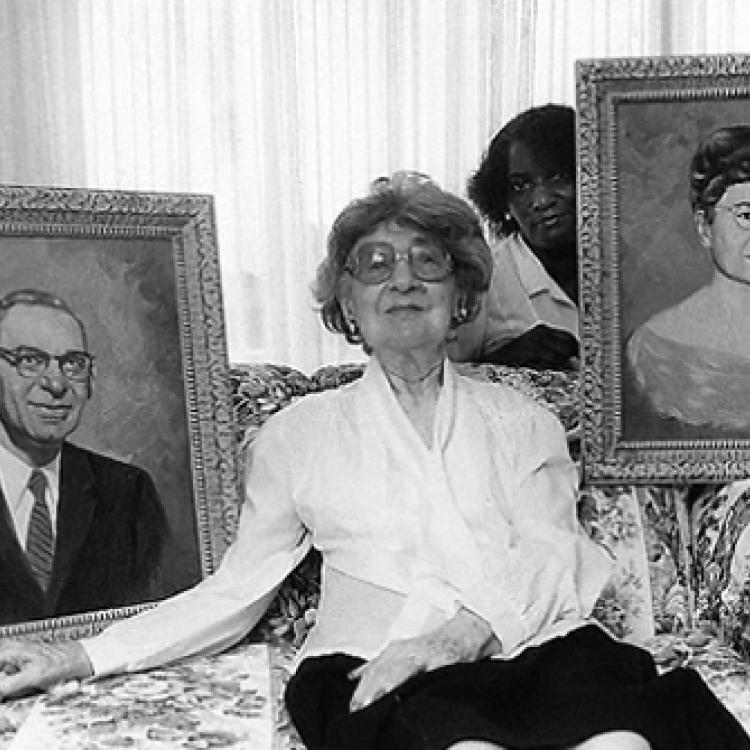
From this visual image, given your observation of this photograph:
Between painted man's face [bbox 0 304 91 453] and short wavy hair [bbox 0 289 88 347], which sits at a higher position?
short wavy hair [bbox 0 289 88 347]

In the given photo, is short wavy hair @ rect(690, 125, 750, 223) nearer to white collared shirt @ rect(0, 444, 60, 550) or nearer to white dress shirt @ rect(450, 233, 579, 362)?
white dress shirt @ rect(450, 233, 579, 362)

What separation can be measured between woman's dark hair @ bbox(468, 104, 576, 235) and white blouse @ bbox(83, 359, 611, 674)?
55 centimetres

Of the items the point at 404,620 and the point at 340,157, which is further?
the point at 340,157

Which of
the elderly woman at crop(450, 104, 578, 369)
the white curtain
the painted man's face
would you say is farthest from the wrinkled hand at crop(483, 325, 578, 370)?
the painted man's face

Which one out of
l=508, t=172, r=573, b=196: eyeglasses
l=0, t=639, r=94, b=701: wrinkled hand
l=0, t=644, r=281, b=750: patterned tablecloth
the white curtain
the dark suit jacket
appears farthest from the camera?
the white curtain

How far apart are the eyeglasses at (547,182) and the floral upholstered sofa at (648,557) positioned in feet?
1.22

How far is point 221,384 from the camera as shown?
2.25 meters

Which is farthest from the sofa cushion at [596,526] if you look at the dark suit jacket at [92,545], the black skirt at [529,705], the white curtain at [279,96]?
the white curtain at [279,96]

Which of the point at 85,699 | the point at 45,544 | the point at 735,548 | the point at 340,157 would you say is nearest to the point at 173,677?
the point at 85,699

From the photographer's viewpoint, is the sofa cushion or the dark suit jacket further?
the sofa cushion

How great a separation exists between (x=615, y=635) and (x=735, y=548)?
0.80ft

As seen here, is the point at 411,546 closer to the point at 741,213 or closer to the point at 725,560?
the point at 725,560

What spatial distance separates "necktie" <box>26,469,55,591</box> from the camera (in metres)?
2.09

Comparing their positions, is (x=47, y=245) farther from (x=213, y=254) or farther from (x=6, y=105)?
(x=6, y=105)
